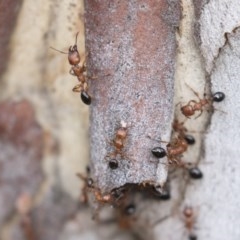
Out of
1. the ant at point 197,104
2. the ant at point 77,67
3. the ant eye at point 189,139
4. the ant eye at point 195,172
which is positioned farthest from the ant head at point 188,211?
the ant at point 77,67

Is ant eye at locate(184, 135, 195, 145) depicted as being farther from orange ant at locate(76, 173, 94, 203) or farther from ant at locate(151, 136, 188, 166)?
orange ant at locate(76, 173, 94, 203)

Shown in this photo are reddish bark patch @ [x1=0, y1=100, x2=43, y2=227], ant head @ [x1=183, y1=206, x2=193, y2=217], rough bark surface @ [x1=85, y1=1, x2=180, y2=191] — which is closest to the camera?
rough bark surface @ [x1=85, y1=1, x2=180, y2=191]

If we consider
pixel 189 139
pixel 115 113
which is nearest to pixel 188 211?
pixel 189 139

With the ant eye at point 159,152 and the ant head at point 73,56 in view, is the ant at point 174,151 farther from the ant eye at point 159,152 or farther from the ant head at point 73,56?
the ant head at point 73,56

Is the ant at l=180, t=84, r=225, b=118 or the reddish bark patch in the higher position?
the ant at l=180, t=84, r=225, b=118

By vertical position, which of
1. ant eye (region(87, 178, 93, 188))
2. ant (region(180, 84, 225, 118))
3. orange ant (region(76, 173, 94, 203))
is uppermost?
ant (region(180, 84, 225, 118))

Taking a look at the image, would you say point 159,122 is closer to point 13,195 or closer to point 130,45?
point 130,45

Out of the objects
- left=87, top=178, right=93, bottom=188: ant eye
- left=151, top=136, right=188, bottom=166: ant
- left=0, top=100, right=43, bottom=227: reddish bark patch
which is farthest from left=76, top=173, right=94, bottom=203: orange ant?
left=151, top=136, right=188, bottom=166: ant

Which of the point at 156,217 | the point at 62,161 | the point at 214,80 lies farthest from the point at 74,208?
the point at 214,80

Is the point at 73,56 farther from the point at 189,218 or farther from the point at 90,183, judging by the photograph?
the point at 189,218
